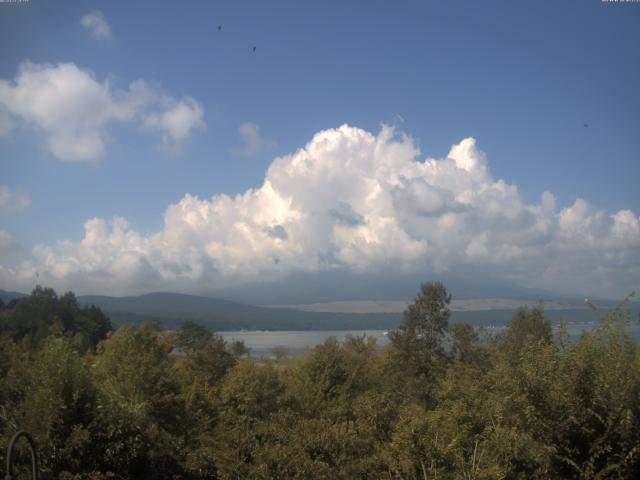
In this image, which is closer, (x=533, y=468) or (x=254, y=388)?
(x=533, y=468)

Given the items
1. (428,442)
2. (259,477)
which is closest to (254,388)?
(259,477)

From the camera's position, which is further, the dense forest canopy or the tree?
the tree

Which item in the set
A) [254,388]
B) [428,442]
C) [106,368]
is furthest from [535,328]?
[428,442]

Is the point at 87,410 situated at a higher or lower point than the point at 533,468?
higher

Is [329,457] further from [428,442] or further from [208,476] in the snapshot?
[208,476]

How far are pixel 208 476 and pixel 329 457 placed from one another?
4355mm

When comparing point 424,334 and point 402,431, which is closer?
point 402,431

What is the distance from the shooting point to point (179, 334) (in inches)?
3066

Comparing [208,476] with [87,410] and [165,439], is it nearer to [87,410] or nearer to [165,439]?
[165,439]

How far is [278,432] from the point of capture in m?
15.6

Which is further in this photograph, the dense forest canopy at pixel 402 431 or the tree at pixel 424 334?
the tree at pixel 424 334

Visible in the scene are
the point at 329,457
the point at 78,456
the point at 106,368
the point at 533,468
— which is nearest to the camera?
the point at 533,468

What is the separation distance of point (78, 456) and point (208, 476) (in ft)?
14.2

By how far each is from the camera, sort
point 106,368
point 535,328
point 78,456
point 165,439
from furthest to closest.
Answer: point 535,328 → point 106,368 → point 165,439 → point 78,456
